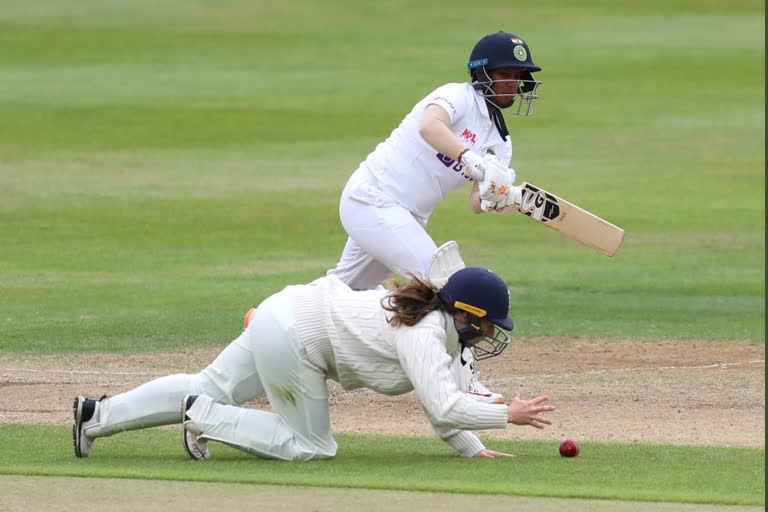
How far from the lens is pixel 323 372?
694cm

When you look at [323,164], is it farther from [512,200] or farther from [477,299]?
[477,299]

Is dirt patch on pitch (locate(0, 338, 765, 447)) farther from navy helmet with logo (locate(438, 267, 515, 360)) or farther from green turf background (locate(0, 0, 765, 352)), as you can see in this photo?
navy helmet with logo (locate(438, 267, 515, 360))

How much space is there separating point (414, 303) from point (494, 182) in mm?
1634

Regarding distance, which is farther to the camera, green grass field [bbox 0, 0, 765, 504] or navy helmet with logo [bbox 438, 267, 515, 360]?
green grass field [bbox 0, 0, 765, 504]

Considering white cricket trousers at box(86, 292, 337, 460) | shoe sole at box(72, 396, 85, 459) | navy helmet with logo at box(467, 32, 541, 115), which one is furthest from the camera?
navy helmet with logo at box(467, 32, 541, 115)

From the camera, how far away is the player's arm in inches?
310

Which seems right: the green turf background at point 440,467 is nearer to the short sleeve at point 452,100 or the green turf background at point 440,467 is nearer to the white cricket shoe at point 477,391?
the white cricket shoe at point 477,391

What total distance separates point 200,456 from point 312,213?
531 inches

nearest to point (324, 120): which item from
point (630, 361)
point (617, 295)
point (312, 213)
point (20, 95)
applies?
point (20, 95)

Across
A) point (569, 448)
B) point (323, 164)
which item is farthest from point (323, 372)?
point (323, 164)

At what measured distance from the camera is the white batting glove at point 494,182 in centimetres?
801

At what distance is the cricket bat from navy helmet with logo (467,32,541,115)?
1.64 ft

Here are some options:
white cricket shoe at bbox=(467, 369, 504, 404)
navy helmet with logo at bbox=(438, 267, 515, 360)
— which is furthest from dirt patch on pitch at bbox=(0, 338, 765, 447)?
Answer: navy helmet with logo at bbox=(438, 267, 515, 360)

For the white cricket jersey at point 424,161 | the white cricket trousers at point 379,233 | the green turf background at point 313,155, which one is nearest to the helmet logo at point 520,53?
the white cricket jersey at point 424,161
